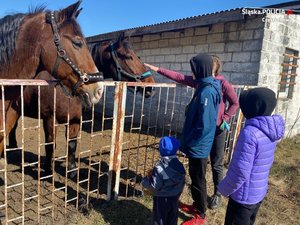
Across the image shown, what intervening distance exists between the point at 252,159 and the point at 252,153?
0.16ft

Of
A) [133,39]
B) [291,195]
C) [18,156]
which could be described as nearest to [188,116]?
[291,195]

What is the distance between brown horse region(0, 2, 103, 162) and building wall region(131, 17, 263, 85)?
4164 millimetres

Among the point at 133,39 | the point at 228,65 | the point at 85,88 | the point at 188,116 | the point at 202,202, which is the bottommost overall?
the point at 202,202

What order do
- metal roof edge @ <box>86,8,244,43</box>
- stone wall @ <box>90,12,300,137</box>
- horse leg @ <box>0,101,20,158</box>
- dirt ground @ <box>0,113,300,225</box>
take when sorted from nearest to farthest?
horse leg @ <box>0,101,20,158</box> < dirt ground @ <box>0,113,300,225</box> < metal roof edge @ <box>86,8,244,43</box> < stone wall @ <box>90,12,300,137</box>

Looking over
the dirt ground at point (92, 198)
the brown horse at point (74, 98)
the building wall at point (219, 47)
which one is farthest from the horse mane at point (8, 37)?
the building wall at point (219, 47)

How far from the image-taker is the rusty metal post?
2803mm

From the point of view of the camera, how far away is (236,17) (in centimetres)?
518

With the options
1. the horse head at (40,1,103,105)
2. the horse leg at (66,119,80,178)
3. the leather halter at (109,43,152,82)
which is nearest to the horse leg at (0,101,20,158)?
the horse head at (40,1,103,105)

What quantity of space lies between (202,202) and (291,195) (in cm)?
190

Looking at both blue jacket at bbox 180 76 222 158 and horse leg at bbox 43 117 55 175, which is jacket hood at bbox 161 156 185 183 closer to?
blue jacket at bbox 180 76 222 158

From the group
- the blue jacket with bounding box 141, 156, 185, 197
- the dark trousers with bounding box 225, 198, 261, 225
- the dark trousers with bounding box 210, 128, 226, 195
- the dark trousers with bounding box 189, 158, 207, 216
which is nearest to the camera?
the dark trousers with bounding box 225, 198, 261, 225

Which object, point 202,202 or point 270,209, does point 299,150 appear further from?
point 202,202

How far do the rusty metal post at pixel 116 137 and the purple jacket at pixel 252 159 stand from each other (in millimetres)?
1294

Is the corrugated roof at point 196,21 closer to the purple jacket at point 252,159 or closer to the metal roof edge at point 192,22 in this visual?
the metal roof edge at point 192,22
